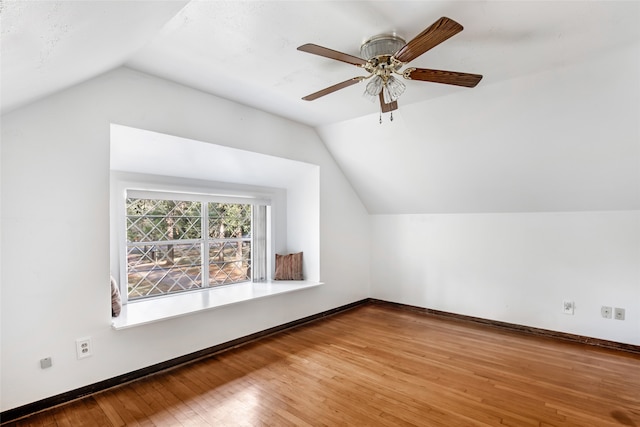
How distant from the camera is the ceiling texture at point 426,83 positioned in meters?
1.60

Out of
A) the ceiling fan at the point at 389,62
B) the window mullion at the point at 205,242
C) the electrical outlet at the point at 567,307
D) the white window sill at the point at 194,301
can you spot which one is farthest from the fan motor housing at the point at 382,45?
the electrical outlet at the point at 567,307

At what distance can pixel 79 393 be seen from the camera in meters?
2.21

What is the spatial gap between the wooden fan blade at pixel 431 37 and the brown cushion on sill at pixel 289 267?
2.90 m

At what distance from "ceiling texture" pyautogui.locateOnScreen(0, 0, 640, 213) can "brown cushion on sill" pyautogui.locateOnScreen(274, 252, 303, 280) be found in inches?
60.1

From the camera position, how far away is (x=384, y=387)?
2387mm

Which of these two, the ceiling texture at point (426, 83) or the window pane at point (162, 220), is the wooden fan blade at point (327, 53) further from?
the window pane at point (162, 220)

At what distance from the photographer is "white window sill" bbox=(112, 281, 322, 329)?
2551 mm

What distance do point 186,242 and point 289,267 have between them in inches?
51.6

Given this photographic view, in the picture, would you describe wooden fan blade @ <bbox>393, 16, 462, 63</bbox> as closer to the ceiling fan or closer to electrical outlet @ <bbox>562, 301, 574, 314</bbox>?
the ceiling fan

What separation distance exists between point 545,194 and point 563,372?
169 cm

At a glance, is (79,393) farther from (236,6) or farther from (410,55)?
(410,55)

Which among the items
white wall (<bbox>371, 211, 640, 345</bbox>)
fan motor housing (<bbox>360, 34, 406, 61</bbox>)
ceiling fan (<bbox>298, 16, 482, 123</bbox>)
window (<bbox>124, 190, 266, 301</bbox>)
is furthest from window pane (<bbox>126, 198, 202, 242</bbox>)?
white wall (<bbox>371, 211, 640, 345</bbox>)

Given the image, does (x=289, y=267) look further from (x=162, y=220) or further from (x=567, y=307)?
(x=567, y=307)

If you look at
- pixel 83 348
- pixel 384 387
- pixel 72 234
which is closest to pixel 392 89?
pixel 384 387
